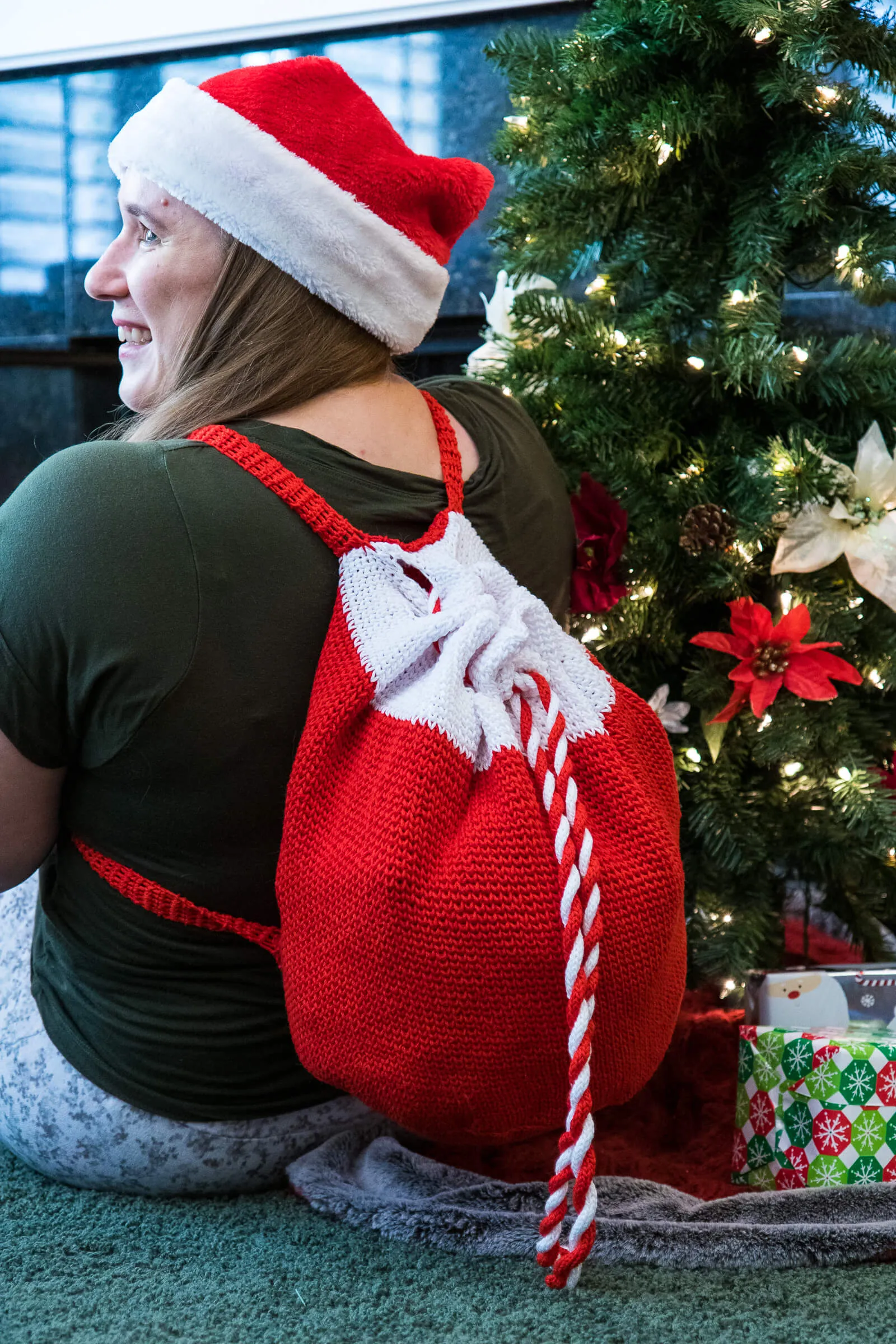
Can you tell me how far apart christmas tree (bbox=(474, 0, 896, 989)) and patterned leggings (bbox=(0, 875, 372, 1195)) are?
45 cm

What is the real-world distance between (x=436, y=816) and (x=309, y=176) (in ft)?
1.69

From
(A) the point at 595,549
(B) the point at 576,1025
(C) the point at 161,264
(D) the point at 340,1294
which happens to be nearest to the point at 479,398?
(A) the point at 595,549

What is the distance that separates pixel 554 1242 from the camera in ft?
2.48

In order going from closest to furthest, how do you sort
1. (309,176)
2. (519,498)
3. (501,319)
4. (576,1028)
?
(576,1028), (309,176), (519,498), (501,319)

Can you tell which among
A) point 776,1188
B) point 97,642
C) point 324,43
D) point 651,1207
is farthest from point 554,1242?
point 324,43

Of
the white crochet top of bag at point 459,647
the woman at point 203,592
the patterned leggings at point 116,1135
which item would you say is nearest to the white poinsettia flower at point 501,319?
the woman at point 203,592

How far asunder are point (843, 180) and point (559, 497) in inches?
15.7

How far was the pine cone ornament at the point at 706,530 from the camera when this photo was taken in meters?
1.14

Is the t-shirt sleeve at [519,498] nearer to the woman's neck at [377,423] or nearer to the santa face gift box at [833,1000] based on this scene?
the woman's neck at [377,423]

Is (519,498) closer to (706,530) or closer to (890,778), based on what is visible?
(706,530)

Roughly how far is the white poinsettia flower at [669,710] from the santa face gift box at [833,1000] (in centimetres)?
25

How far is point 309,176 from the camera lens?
93 centimetres

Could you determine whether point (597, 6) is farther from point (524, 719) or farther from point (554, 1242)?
point (554, 1242)

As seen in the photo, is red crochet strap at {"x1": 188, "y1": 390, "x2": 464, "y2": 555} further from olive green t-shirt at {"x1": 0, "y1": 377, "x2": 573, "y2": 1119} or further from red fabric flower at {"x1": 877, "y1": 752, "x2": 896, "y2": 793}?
red fabric flower at {"x1": 877, "y1": 752, "x2": 896, "y2": 793}
